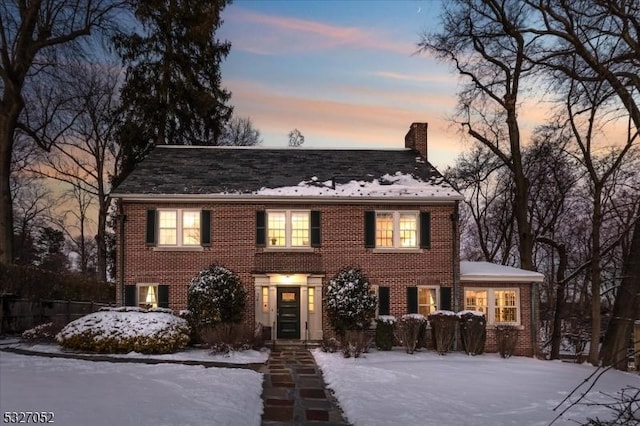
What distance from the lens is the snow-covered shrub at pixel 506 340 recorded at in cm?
1856

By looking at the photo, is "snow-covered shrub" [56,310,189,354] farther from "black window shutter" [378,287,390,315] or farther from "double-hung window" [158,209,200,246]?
"black window shutter" [378,287,390,315]

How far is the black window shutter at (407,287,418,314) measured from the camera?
20203 mm

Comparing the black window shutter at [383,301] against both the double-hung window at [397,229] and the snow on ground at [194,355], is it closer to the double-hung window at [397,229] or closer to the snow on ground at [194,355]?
the double-hung window at [397,229]

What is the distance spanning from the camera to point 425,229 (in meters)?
20.5

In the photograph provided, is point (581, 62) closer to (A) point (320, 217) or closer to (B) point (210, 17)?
(A) point (320, 217)

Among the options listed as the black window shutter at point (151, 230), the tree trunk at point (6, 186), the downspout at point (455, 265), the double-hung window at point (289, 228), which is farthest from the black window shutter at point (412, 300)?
the tree trunk at point (6, 186)

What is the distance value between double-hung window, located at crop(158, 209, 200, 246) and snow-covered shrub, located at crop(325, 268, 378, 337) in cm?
496

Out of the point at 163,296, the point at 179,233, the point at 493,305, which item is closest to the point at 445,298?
the point at 493,305

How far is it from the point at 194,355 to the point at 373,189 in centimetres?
830

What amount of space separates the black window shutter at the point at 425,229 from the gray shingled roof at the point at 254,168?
4.66ft

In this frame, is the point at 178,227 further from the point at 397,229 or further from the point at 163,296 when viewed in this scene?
the point at 397,229

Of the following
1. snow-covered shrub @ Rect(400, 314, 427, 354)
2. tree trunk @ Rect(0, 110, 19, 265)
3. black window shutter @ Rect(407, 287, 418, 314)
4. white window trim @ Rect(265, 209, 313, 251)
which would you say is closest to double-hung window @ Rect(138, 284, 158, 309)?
white window trim @ Rect(265, 209, 313, 251)

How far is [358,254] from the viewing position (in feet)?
67.2

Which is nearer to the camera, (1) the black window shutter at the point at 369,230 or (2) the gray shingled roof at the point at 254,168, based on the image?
(1) the black window shutter at the point at 369,230
